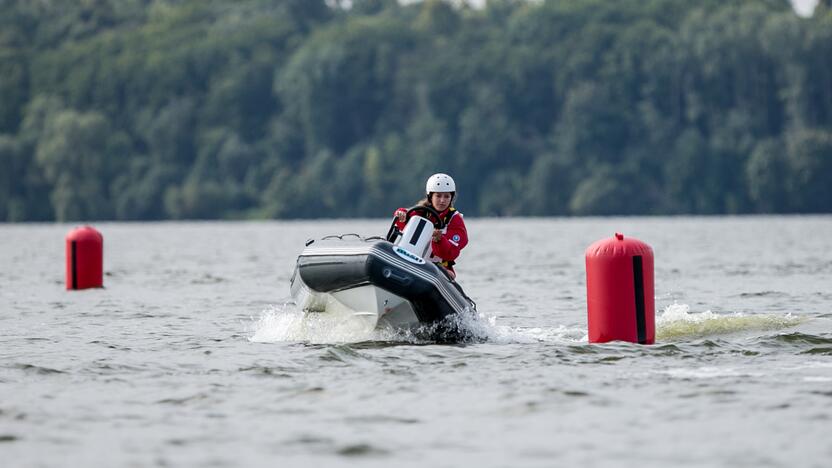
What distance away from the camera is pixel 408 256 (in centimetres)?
1264

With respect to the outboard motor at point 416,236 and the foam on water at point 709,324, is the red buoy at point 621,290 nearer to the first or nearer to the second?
the foam on water at point 709,324

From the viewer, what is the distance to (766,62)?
7956 centimetres

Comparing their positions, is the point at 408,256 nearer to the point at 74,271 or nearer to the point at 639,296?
the point at 639,296

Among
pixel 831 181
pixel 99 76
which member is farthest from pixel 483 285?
pixel 99 76

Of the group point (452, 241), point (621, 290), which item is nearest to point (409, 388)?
point (621, 290)

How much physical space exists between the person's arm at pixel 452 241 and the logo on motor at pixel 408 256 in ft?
1.93

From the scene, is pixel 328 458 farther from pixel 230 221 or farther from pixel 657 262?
pixel 230 221

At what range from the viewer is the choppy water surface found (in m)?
7.98

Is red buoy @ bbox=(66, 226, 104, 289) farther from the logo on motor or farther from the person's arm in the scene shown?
the logo on motor

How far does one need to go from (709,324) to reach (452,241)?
9.01ft

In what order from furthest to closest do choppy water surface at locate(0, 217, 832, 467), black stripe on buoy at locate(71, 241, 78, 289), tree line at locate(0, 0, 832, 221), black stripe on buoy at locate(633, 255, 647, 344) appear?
1. tree line at locate(0, 0, 832, 221)
2. black stripe on buoy at locate(71, 241, 78, 289)
3. black stripe on buoy at locate(633, 255, 647, 344)
4. choppy water surface at locate(0, 217, 832, 467)

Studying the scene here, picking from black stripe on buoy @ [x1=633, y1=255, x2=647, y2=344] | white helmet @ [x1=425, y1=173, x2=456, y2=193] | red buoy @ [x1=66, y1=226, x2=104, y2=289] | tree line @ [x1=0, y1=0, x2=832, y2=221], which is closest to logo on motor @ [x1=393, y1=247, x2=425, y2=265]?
white helmet @ [x1=425, y1=173, x2=456, y2=193]

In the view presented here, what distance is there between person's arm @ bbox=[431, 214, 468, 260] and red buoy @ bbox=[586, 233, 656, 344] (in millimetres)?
1551

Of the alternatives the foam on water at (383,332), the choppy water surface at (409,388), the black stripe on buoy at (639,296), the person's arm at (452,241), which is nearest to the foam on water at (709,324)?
the choppy water surface at (409,388)
